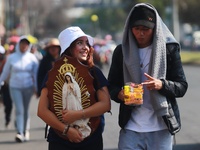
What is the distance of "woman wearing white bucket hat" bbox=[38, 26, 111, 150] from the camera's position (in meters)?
5.25

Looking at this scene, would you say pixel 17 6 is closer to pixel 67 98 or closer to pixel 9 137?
pixel 9 137

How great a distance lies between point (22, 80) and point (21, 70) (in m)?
0.19

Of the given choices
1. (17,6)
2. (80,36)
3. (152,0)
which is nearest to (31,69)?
(80,36)

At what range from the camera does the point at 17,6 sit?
9456 cm

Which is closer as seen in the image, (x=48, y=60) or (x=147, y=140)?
(x=147, y=140)

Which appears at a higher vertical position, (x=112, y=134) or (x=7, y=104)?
(x=7, y=104)

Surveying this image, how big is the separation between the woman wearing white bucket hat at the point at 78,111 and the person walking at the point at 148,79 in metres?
0.18

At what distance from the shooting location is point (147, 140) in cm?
550

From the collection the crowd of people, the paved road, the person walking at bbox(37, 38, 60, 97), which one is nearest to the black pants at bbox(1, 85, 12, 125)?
the paved road

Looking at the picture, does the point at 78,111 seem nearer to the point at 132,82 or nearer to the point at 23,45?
the point at 132,82

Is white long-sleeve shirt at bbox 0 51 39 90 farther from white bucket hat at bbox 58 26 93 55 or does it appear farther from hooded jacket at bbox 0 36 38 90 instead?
white bucket hat at bbox 58 26 93 55

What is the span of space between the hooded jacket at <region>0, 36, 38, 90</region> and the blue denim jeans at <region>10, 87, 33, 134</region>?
9 cm

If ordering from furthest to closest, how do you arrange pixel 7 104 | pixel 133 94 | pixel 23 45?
pixel 7 104, pixel 23 45, pixel 133 94

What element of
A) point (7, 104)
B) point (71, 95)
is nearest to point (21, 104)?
point (7, 104)
